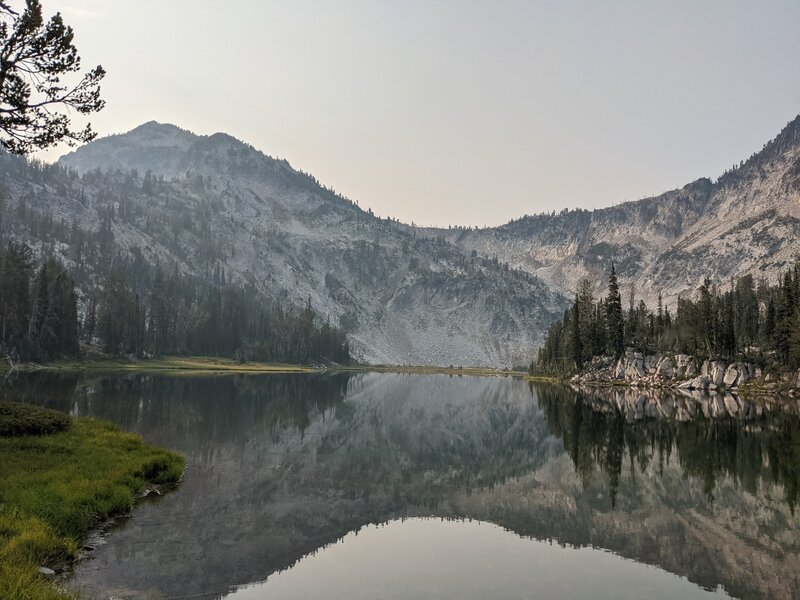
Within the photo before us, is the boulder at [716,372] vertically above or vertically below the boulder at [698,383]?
above

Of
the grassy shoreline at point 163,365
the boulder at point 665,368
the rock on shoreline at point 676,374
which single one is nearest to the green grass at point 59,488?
the grassy shoreline at point 163,365

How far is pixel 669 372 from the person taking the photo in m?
128

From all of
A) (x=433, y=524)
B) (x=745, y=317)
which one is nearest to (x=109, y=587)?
(x=433, y=524)

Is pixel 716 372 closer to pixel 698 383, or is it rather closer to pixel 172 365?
pixel 698 383

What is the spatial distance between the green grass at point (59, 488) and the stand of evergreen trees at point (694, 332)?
108119 millimetres

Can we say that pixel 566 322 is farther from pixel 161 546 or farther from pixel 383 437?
pixel 161 546

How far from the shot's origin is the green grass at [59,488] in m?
13.8

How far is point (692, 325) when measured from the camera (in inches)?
5320

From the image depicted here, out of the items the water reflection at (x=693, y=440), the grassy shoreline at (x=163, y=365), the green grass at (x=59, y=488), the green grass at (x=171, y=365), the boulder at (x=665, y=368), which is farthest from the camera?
the boulder at (x=665, y=368)

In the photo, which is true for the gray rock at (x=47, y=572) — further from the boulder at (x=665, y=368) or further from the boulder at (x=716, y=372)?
the boulder at (x=665, y=368)

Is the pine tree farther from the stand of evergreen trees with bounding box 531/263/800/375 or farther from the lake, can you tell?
the lake

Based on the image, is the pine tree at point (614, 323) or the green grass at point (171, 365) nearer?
the green grass at point (171, 365)

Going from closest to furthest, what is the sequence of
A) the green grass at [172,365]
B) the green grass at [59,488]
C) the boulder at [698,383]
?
the green grass at [59,488] → the boulder at [698,383] → the green grass at [172,365]

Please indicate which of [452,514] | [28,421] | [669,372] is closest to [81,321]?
[28,421]
